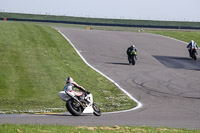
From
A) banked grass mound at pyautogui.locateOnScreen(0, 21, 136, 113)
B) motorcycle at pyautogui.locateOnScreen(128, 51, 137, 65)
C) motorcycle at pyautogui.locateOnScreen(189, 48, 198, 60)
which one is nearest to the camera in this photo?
banked grass mound at pyautogui.locateOnScreen(0, 21, 136, 113)

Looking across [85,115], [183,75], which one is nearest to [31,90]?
[85,115]

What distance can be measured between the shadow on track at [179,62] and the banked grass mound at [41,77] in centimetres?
657

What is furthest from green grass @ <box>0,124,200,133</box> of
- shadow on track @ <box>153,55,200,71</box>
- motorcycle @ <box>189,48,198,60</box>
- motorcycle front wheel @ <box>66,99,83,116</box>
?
motorcycle @ <box>189,48,198,60</box>

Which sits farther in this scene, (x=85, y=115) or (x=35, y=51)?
(x=35, y=51)

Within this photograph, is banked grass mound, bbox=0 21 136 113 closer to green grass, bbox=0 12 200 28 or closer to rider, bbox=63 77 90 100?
rider, bbox=63 77 90 100

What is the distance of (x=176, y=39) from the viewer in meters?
49.9

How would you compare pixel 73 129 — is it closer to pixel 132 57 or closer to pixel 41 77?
pixel 41 77

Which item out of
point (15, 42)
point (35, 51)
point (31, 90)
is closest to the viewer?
point (31, 90)

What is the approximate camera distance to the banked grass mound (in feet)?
58.7

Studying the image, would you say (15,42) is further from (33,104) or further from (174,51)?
(33,104)

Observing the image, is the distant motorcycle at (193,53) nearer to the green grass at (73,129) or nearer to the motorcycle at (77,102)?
the motorcycle at (77,102)

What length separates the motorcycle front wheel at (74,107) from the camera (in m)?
14.1

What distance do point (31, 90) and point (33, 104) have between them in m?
2.51

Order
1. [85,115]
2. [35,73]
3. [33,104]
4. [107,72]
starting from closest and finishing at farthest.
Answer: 1. [85,115]
2. [33,104]
3. [35,73]
4. [107,72]
